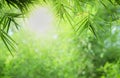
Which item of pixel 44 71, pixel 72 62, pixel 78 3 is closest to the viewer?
pixel 78 3

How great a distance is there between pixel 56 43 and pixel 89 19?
396 inches

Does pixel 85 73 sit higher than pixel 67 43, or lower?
lower

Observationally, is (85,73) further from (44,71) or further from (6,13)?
(6,13)

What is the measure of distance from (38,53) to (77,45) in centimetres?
142

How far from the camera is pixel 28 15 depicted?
4.02m

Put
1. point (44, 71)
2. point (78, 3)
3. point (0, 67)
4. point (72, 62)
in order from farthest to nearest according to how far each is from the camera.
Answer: point (72, 62) → point (44, 71) → point (0, 67) → point (78, 3)

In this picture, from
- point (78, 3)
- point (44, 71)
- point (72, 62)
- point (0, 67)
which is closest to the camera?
point (78, 3)

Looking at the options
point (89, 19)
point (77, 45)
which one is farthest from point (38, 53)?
point (89, 19)

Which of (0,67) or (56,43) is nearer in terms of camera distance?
(0,67)

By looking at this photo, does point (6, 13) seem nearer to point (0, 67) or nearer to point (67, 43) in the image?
point (0, 67)

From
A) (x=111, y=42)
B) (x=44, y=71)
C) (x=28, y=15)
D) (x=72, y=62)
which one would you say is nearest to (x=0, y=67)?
(x=44, y=71)

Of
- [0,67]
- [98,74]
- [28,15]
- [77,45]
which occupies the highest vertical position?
[28,15]

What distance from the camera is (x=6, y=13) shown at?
3895 mm

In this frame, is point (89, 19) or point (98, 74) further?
point (98, 74)
